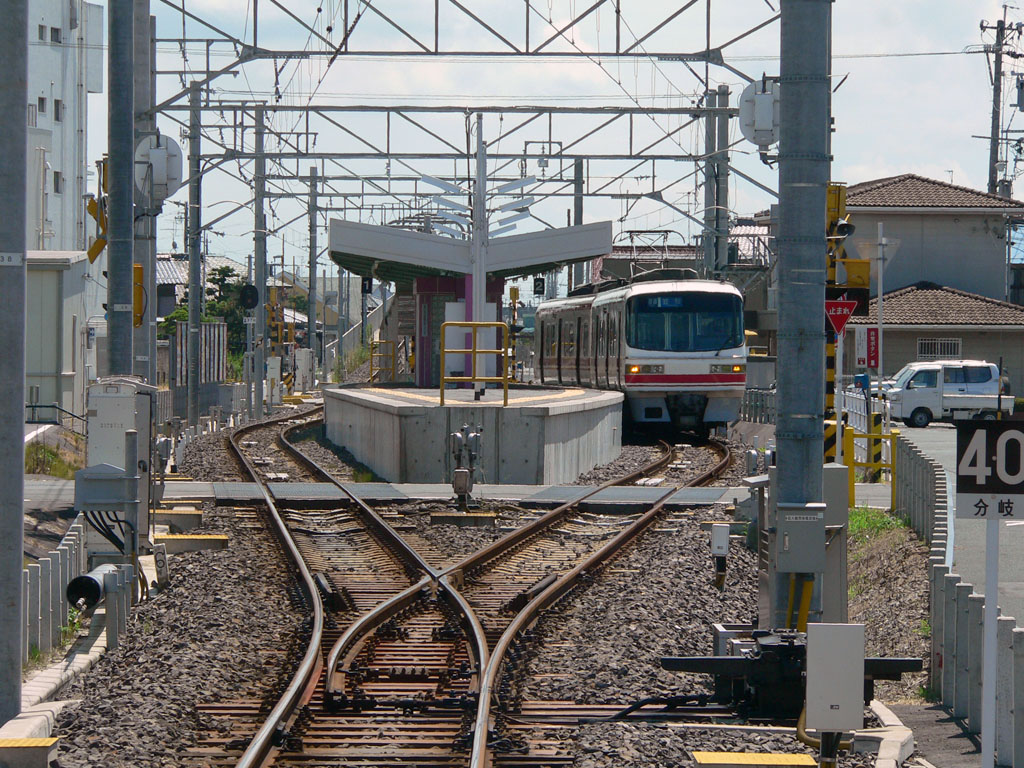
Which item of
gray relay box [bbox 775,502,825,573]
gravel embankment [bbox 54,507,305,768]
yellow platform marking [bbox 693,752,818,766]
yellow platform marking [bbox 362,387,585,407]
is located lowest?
gravel embankment [bbox 54,507,305,768]

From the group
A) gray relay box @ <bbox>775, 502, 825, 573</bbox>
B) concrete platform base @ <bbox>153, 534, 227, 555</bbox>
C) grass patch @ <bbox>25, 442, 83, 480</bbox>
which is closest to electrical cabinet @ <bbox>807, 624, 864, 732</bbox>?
gray relay box @ <bbox>775, 502, 825, 573</bbox>

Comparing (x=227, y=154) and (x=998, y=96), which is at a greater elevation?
(x=998, y=96)

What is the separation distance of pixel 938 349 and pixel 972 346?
103cm

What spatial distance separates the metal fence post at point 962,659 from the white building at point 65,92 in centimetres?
4188

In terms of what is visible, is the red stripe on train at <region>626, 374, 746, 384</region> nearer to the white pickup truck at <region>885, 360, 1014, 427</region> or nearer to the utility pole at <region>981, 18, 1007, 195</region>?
the white pickup truck at <region>885, 360, 1014, 427</region>

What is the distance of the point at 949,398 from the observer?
127 feet

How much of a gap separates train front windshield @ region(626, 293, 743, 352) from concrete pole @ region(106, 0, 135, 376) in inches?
600

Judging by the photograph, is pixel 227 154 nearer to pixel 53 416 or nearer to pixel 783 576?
pixel 53 416

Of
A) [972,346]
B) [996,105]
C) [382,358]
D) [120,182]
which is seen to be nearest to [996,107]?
[996,105]

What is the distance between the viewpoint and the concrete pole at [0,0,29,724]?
7.21 m

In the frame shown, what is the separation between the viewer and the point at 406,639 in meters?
10.1

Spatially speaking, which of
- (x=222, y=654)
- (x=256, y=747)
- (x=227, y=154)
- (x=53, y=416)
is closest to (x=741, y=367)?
(x=227, y=154)

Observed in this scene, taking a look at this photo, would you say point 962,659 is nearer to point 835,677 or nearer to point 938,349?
point 835,677

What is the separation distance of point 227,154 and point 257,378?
12.0 meters
